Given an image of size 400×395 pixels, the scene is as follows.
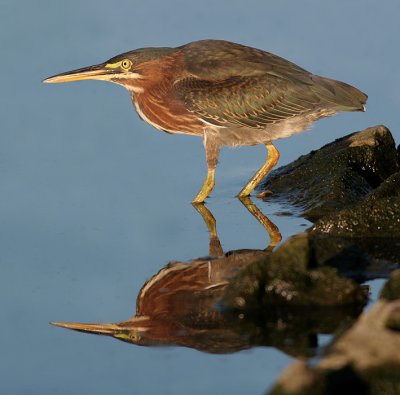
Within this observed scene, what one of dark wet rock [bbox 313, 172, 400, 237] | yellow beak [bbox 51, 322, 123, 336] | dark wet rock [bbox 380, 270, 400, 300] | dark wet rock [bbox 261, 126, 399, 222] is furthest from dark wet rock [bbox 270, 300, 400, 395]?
dark wet rock [bbox 261, 126, 399, 222]

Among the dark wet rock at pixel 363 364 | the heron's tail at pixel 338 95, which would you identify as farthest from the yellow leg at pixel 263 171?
the dark wet rock at pixel 363 364

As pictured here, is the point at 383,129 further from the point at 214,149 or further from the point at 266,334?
the point at 266,334

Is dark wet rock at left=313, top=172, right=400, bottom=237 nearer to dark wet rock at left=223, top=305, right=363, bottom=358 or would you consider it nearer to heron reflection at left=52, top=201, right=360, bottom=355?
heron reflection at left=52, top=201, right=360, bottom=355

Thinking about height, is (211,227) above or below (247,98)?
below

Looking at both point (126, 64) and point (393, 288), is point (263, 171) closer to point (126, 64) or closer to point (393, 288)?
point (126, 64)

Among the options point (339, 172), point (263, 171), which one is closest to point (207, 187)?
point (263, 171)

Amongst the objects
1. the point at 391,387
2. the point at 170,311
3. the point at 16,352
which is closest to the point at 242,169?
the point at 170,311

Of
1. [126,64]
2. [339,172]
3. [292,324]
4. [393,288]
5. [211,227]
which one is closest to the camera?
[393,288]
